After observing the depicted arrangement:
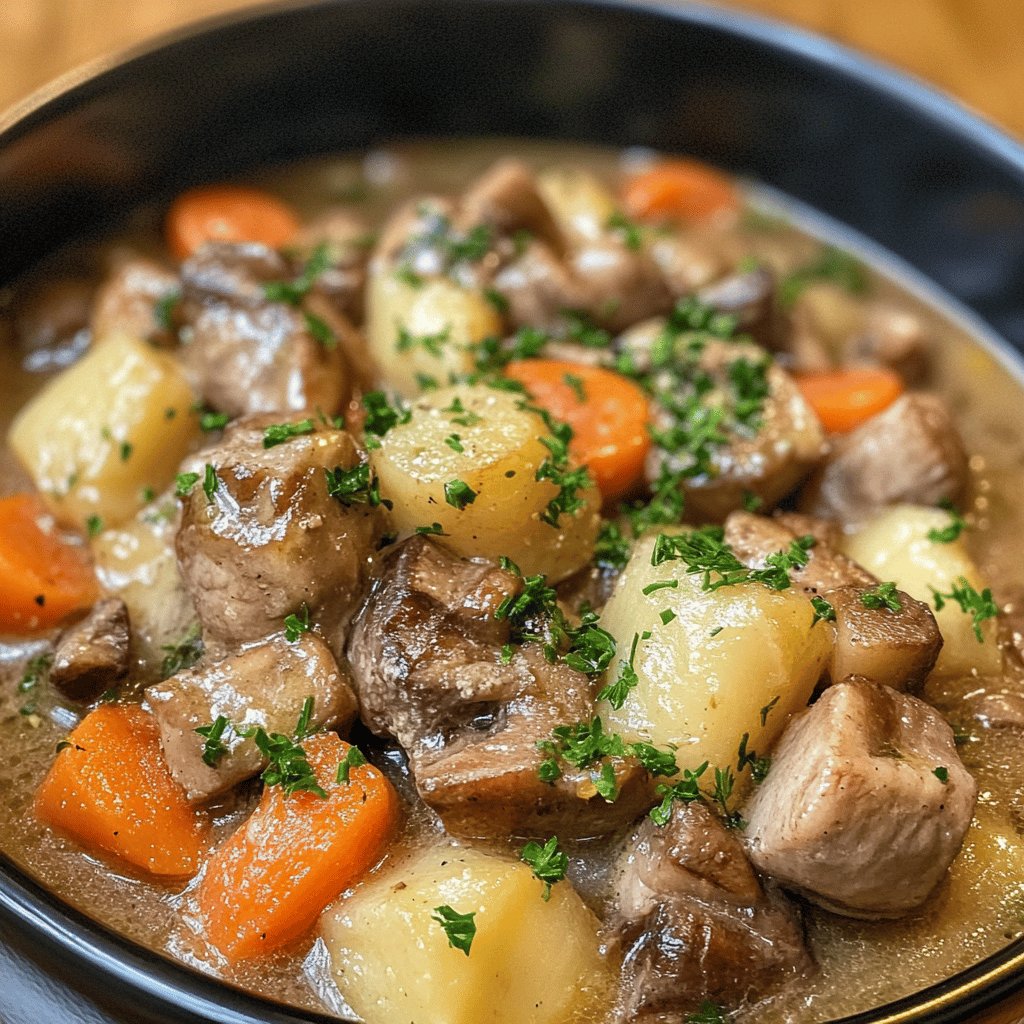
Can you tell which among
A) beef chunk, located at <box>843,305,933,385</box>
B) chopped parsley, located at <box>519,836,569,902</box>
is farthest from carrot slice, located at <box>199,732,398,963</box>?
beef chunk, located at <box>843,305,933,385</box>

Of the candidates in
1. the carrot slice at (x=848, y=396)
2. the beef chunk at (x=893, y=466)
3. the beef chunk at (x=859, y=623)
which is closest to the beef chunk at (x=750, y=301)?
the carrot slice at (x=848, y=396)

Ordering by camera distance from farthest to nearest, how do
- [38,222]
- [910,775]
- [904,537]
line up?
[38,222] → [904,537] → [910,775]

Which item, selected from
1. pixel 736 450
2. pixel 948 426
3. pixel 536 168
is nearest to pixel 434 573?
pixel 736 450

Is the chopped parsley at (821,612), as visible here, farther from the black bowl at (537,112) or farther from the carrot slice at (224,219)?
the carrot slice at (224,219)

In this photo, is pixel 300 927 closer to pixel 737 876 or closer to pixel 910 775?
pixel 737 876

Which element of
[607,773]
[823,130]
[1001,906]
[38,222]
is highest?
[38,222]

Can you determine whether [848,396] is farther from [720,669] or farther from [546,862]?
[546,862]
